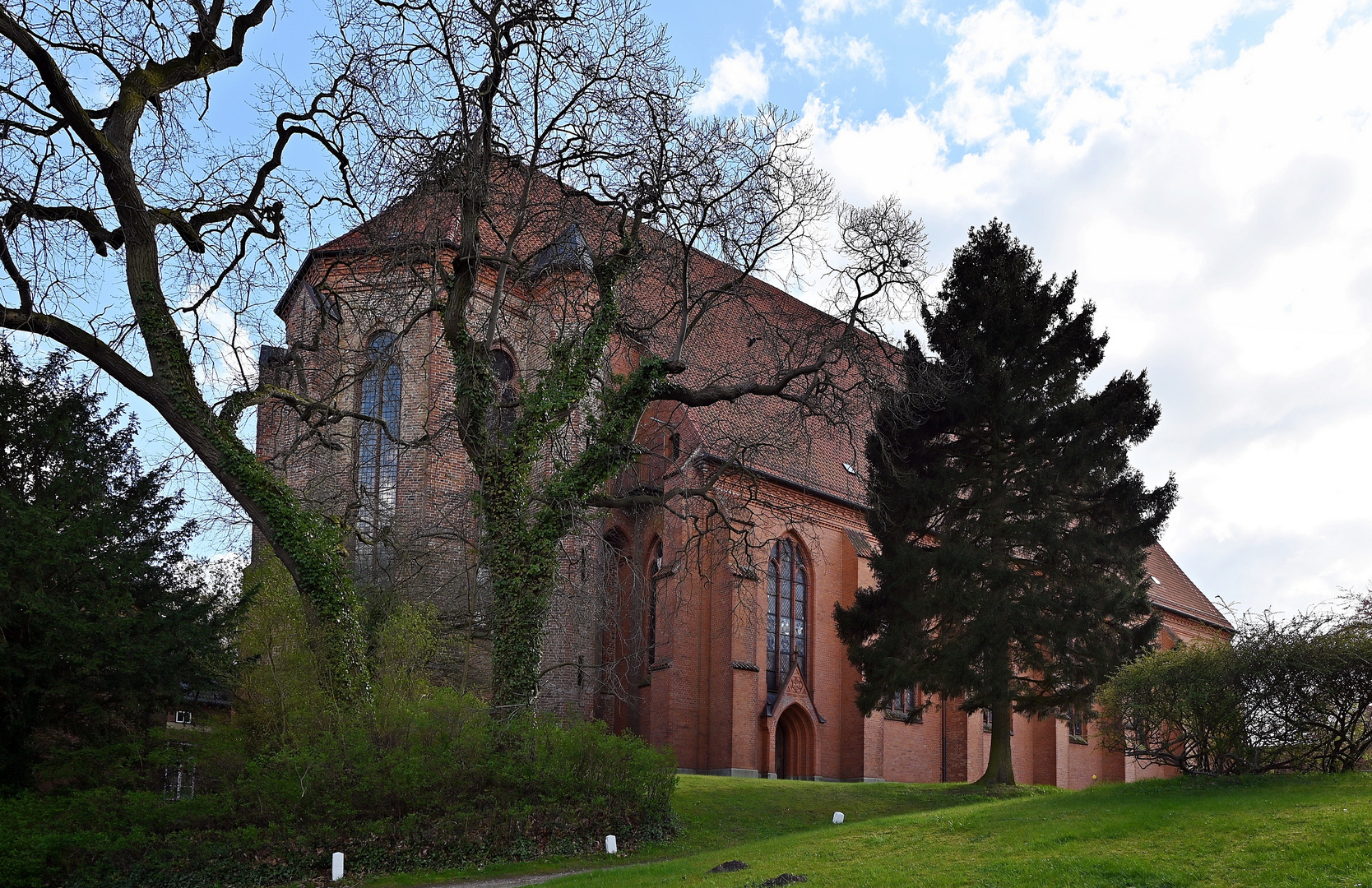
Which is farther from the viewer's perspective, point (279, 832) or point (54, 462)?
point (54, 462)

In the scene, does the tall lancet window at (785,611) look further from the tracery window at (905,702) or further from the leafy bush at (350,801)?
the leafy bush at (350,801)

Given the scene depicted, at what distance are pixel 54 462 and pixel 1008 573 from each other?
1773 cm

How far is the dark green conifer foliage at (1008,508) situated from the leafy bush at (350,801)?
26.8 feet

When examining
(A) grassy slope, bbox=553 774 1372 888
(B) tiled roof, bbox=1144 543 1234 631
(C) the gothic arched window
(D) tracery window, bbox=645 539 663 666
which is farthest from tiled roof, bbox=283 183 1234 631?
(A) grassy slope, bbox=553 774 1372 888

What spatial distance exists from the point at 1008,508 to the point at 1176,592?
2901cm

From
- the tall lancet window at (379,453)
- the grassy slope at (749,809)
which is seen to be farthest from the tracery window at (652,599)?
the tall lancet window at (379,453)

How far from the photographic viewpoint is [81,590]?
16.5m

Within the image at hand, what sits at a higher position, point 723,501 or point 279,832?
point 723,501

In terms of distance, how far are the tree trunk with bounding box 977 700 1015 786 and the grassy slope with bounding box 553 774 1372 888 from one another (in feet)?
20.2

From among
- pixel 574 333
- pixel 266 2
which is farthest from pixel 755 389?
pixel 266 2

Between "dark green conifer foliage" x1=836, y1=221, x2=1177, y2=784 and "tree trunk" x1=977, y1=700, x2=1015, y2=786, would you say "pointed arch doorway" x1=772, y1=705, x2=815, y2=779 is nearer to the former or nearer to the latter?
"dark green conifer foliage" x1=836, y1=221, x2=1177, y2=784

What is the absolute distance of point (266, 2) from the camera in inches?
643

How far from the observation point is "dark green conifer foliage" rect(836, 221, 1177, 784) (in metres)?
21.2

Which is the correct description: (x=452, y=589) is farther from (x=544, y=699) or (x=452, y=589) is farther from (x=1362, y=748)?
(x=1362, y=748)
